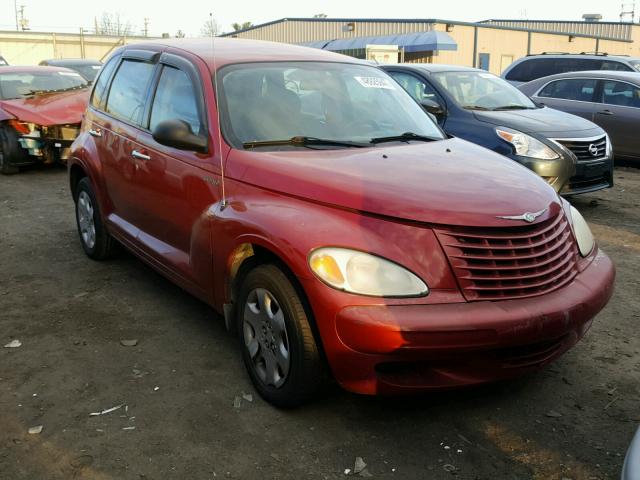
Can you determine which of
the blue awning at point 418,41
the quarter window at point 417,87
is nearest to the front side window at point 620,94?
the quarter window at point 417,87

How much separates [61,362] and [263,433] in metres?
1.45

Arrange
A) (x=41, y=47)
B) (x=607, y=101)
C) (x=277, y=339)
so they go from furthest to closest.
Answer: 1. (x=41, y=47)
2. (x=607, y=101)
3. (x=277, y=339)

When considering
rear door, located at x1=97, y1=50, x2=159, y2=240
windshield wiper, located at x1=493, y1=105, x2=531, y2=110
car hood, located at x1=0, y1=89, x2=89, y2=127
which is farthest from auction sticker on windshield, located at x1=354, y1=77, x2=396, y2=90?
car hood, located at x1=0, y1=89, x2=89, y2=127

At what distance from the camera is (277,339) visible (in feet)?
10.6

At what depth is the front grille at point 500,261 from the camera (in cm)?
297

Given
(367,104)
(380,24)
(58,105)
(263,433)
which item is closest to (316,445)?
(263,433)

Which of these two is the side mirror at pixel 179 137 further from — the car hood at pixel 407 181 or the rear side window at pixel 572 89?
the rear side window at pixel 572 89

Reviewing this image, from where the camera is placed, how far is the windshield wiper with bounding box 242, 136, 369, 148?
3.77 m

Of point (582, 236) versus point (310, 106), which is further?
point (310, 106)

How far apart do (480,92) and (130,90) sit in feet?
16.0

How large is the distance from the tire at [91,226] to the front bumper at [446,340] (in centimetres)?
313

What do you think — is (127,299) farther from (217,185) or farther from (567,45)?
(567,45)

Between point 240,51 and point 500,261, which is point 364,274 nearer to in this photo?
point 500,261

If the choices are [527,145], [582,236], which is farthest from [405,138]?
[527,145]
